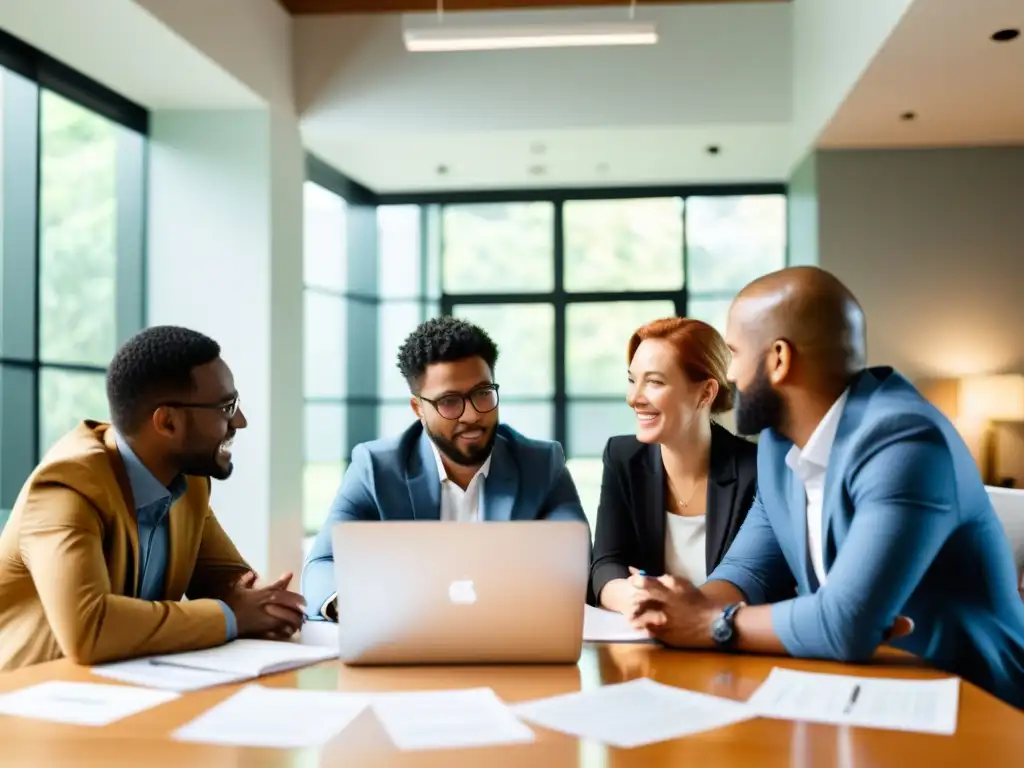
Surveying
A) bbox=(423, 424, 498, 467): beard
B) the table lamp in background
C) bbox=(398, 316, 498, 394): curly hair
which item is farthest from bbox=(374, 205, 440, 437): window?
bbox=(423, 424, 498, 467): beard

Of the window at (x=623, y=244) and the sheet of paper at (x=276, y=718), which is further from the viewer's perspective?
the window at (x=623, y=244)

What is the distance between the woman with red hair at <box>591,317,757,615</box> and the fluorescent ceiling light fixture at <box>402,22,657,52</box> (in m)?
2.64

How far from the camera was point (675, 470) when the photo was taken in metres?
2.95

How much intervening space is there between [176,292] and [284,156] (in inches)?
44.3

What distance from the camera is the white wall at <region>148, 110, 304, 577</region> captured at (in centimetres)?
648

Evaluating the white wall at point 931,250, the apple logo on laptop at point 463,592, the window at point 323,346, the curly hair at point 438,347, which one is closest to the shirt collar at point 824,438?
the apple logo on laptop at point 463,592

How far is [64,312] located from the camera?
5.53m

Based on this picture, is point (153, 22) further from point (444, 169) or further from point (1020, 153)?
point (1020, 153)

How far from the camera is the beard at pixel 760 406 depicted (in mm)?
2184

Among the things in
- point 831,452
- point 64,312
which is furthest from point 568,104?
point 831,452

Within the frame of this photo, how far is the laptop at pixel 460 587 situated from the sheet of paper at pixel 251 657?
0.10 metres

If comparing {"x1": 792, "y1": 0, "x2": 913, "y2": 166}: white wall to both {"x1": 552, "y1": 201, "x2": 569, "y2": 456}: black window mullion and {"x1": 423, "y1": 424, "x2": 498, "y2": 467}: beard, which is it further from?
{"x1": 423, "y1": 424, "x2": 498, "y2": 467}: beard

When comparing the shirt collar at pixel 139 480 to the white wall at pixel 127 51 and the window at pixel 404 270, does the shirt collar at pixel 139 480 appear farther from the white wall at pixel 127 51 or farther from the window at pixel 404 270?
the window at pixel 404 270

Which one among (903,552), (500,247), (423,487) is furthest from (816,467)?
(500,247)
